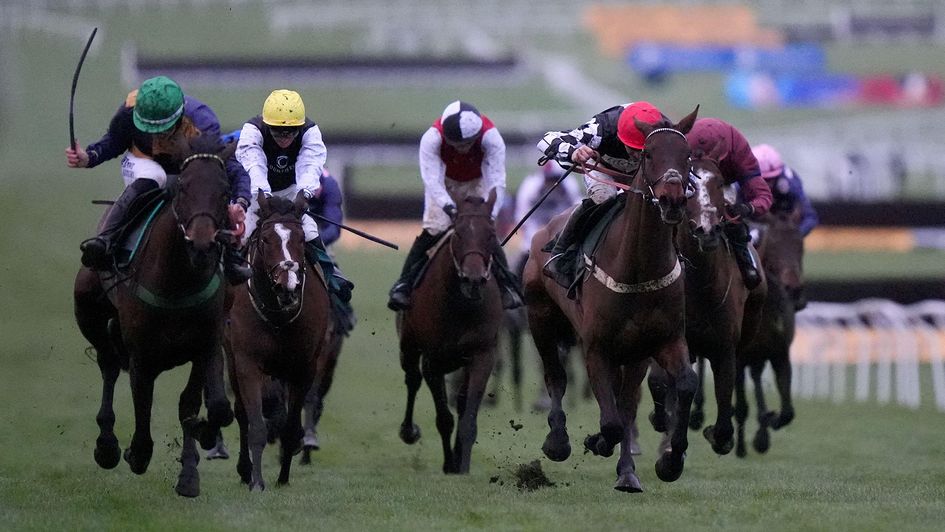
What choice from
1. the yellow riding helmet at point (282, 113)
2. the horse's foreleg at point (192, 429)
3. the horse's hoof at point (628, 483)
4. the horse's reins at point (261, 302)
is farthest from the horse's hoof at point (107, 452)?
the horse's hoof at point (628, 483)

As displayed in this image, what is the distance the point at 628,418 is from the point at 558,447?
0.44m

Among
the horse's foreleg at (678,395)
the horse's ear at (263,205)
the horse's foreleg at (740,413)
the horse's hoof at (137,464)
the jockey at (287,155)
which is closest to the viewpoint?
the horse's foreleg at (678,395)

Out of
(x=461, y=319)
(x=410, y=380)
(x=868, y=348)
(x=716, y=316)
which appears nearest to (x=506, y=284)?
(x=461, y=319)

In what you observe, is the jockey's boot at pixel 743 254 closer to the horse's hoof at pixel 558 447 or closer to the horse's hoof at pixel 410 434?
the horse's hoof at pixel 558 447

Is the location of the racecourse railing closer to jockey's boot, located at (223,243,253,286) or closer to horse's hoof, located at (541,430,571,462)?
horse's hoof, located at (541,430,571,462)

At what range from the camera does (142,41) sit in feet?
143

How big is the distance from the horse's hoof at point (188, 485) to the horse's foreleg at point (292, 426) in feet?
3.29

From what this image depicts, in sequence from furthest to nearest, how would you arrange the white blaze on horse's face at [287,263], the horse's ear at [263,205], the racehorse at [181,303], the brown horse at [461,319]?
the brown horse at [461,319] → the horse's ear at [263,205] → the white blaze on horse's face at [287,263] → the racehorse at [181,303]

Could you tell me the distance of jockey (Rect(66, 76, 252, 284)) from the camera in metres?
8.89

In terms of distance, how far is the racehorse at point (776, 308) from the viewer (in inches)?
484

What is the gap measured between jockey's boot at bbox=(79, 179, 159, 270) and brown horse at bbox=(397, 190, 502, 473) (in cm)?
216

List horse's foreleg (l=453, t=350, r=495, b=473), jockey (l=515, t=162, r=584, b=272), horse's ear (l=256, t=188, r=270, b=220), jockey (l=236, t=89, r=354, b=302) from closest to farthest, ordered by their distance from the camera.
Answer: horse's ear (l=256, t=188, r=270, b=220) < jockey (l=236, t=89, r=354, b=302) < horse's foreleg (l=453, t=350, r=495, b=473) < jockey (l=515, t=162, r=584, b=272)

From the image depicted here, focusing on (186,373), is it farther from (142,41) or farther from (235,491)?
(142,41)

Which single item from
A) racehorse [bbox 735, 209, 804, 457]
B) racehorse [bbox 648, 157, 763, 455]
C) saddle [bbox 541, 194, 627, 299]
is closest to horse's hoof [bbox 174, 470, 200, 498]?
saddle [bbox 541, 194, 627, 299]
